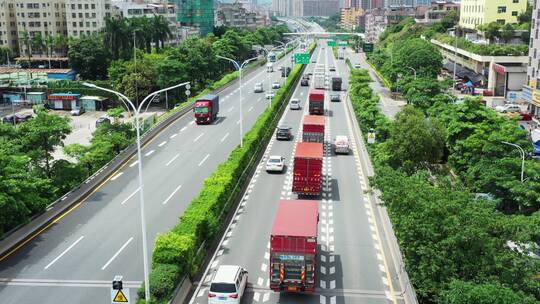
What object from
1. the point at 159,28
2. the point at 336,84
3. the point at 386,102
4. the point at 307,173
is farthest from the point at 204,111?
the point at 159,28

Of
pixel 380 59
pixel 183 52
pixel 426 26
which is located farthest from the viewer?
pixel 426 26

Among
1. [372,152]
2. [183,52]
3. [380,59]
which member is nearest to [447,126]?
[372,152]

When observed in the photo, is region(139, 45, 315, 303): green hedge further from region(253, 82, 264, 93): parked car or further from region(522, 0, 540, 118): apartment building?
region(253, 82, 264, 93): parked car

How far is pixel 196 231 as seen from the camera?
30.7 m

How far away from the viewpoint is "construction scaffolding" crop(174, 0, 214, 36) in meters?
194

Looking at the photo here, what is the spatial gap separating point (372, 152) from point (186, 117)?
28420 millimetres

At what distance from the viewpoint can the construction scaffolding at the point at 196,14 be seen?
194250 millimetres

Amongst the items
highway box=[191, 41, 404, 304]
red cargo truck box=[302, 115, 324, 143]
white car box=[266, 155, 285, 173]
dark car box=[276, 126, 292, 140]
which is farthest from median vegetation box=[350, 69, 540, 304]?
dark car box=[276, 126, 292, 140]

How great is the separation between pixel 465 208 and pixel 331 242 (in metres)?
9.83

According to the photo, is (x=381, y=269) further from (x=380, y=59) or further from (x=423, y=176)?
(x=380, y=59)

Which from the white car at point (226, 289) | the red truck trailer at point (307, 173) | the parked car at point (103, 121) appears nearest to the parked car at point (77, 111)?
the parked car at point (103, 121)

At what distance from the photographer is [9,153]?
3609 cm

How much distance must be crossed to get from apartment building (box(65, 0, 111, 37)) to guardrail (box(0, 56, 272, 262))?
325 ft

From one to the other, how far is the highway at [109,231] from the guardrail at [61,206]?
438mm
